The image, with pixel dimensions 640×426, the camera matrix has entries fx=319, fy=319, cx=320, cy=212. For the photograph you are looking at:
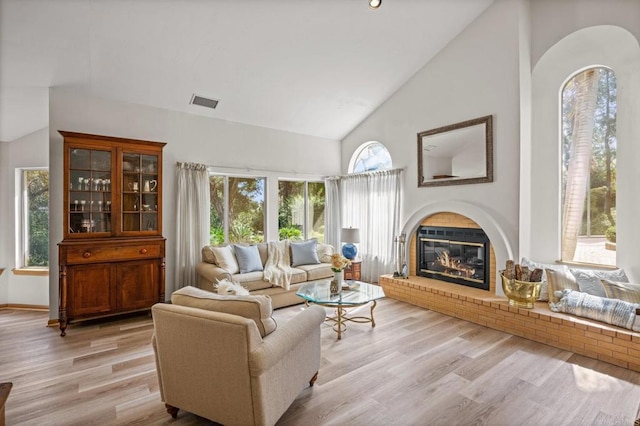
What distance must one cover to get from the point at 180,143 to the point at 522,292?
490cm

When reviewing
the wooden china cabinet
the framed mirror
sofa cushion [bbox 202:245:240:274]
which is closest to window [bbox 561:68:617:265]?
the framed mirror

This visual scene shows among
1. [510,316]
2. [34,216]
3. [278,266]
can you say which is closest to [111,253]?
[278,266]

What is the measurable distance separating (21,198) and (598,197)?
7.95m

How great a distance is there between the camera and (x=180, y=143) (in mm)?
4773

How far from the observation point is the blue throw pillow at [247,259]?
455 cm

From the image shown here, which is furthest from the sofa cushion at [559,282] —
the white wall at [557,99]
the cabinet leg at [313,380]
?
the cabinet leg at [313,380]

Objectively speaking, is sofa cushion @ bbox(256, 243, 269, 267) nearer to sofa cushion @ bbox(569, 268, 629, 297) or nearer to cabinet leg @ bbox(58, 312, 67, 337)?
cabinet leg @ bbox(58, 312, 67, 337)

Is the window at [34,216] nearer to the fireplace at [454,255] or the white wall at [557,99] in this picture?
the fireplace at [454,255]

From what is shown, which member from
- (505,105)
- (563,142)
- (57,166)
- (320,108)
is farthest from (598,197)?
(57,166)

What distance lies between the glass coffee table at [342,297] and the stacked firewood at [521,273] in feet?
4.82

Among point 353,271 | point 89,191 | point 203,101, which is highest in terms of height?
point 203,101

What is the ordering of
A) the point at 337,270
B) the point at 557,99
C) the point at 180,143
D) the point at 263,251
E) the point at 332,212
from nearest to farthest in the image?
the point at 337,270
the point at 557,99
the point at 180,143
the point at 263,251
the point at 332,212

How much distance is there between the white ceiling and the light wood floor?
117 inches

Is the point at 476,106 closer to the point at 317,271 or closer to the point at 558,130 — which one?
the point at 558,130
